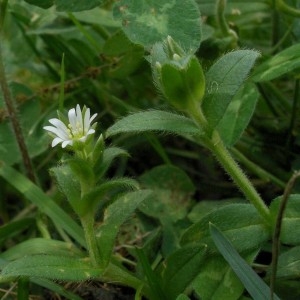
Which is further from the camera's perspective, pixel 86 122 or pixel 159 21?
pixel 159 21

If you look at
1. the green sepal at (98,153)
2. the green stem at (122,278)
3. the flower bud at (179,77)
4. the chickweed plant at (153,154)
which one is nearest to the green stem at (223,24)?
the chickweed plant at (153,154)

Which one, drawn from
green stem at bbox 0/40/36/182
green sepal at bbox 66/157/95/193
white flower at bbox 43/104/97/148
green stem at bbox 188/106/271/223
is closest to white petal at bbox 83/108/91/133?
white flower at bbox 43/104/97/148

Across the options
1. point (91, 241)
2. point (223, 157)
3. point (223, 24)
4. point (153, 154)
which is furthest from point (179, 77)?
point (153, 154)

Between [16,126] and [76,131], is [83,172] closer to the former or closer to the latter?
[76,131]

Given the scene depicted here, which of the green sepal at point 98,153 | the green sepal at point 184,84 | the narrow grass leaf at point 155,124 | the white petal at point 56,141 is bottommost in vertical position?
the green sepal at point 98,153

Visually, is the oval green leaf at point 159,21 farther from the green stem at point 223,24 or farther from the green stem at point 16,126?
the green stem at point 16,126

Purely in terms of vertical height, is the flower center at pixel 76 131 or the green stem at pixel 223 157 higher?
the flower center at pixel 76 131

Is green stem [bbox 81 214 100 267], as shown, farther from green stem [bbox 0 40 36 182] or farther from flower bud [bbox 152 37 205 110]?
green stem [bbox 0 40 36 182]

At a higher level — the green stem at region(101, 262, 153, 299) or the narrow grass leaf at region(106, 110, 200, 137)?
the narrow grass leaf at region(106, 110, 200, 137)

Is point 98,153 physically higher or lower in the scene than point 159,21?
lower

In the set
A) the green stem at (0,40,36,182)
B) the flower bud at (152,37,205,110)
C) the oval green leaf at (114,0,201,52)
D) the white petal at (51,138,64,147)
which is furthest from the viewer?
the green stem at (0,40,36,182)

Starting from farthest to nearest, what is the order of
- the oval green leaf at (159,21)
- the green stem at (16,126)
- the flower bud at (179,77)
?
1. the green stem at (16,126)
2. the oval green leaf at (159,21)
3. the flower bud at (179,77)

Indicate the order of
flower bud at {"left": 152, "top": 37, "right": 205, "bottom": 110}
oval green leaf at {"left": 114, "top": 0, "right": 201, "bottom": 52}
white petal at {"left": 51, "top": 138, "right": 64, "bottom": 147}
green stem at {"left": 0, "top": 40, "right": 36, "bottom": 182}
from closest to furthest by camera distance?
1. flower bud at {"left": 152, "top": 37, "right": 205, "bottom": 110}
2. white petal at {"left": 51, "top": 138, "right": 64, "bottom": 147}
3. oval green leaf at {"left": 114, "top": 0, "right": 201, "bottom": 52}
4. green stem at {"left": 0, "top": 40, "right": 36, "bottom": 182}

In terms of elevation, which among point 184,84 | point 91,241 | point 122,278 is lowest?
point 122,278
